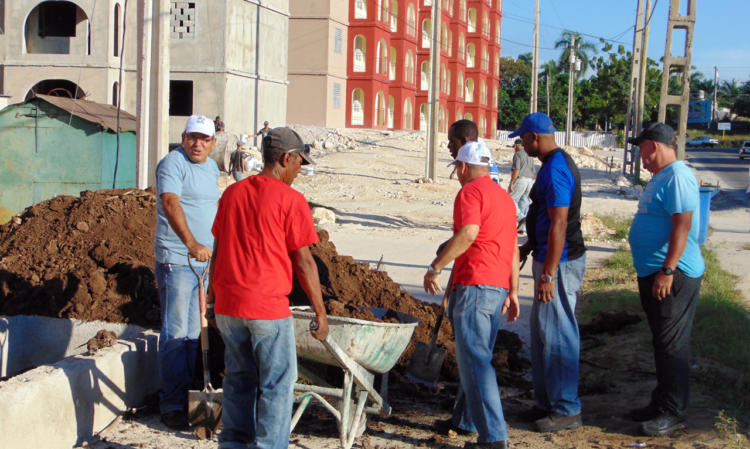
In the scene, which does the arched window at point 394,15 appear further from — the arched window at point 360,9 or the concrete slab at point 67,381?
the concrete slab at point 67,381

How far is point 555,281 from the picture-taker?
16.1 ft

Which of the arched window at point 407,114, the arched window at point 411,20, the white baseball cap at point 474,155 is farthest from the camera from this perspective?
the arched window at point 407,114

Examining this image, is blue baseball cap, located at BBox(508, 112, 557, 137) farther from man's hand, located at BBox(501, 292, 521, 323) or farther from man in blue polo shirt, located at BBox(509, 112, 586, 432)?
man's hand, located at BBox(501, 292, 521, 323)

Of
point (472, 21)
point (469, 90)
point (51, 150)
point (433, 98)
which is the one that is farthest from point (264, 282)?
point (472, 21)

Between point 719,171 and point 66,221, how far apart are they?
42.6 metres

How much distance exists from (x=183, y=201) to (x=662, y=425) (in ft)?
11.3

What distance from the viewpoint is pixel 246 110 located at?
34.7m

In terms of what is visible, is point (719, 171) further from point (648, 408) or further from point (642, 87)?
point (648, 408)

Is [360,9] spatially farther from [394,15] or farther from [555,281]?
[555,281]

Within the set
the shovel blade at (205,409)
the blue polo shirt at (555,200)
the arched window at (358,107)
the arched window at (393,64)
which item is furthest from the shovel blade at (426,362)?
the arched window at (393,64)

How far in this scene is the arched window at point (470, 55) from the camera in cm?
6094

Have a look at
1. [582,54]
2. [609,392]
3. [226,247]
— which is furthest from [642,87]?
[582,54]

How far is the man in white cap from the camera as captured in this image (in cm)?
504

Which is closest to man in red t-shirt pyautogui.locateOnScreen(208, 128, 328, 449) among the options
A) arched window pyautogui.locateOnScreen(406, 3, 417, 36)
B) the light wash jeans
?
the light wash jeans
